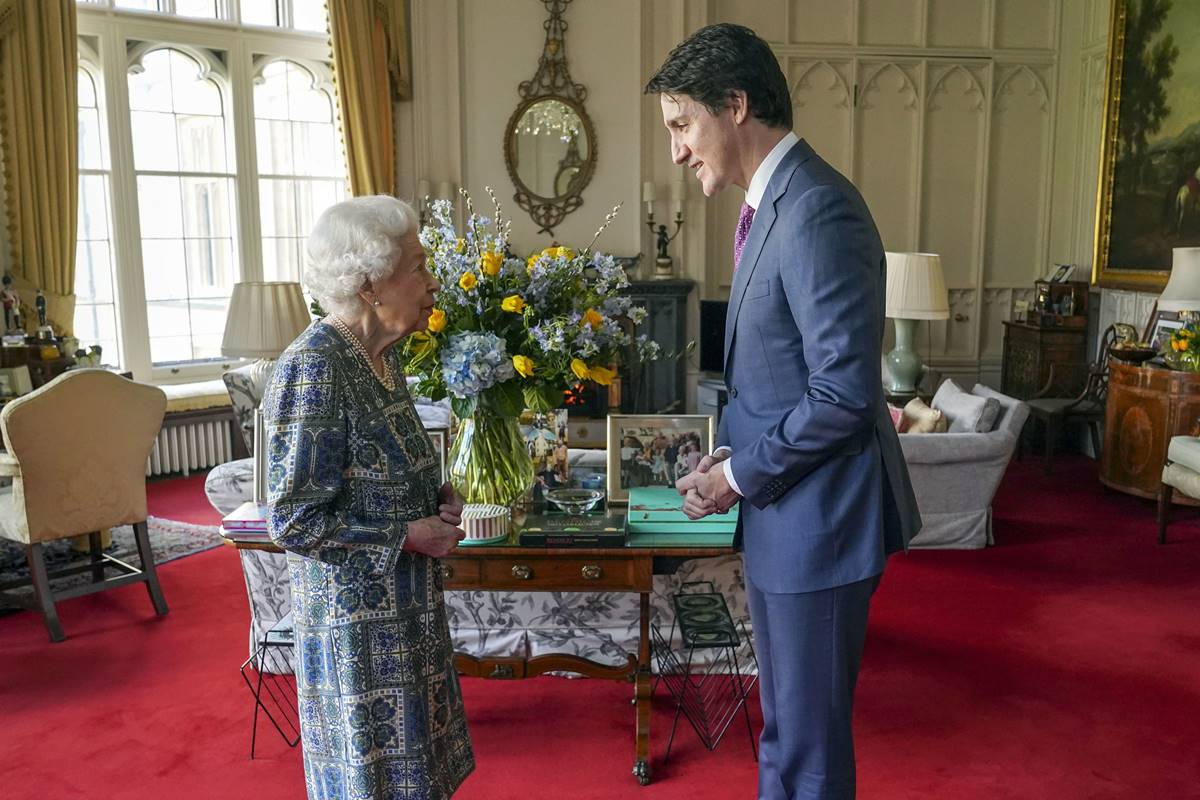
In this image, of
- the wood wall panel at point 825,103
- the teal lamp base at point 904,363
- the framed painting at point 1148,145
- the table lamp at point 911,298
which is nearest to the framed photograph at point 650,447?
the table lamp at point 911,298

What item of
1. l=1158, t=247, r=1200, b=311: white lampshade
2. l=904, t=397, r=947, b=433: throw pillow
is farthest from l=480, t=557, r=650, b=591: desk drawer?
l=1158, t=247, r=1200, b=311: white lampshade

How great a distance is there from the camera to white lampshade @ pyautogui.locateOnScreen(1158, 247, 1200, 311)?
5.44 meters

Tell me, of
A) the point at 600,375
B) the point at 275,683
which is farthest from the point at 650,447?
the point at 275,683

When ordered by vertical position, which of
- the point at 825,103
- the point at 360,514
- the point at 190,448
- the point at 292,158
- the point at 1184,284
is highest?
the point at 825,103

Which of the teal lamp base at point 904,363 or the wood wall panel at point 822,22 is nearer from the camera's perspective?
the teal lamp base at point 904,363

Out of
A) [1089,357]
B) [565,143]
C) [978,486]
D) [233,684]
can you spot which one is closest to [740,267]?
[233,684]

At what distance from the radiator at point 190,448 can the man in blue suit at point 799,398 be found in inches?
236

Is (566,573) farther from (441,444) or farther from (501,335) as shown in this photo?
(501,335)

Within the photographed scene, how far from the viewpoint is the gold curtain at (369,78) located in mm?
7430

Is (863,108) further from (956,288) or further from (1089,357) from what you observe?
(1089,357)

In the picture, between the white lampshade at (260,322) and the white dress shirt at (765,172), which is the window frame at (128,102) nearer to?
the white lampshade at (260,322)

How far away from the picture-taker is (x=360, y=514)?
1.88 metres

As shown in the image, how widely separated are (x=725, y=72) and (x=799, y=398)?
1.86ft

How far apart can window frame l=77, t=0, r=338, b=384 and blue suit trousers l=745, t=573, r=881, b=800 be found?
634 centimetres
